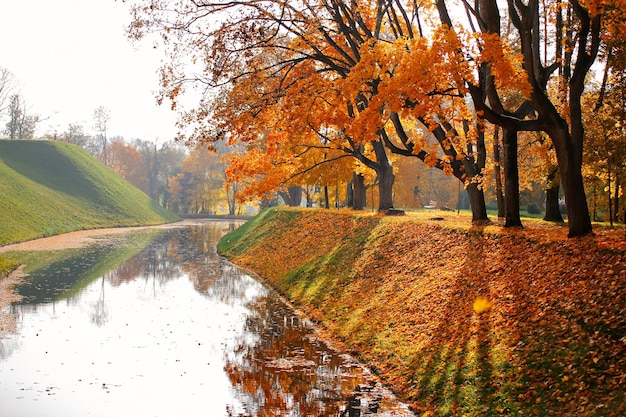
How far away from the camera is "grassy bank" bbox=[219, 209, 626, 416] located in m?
9.73

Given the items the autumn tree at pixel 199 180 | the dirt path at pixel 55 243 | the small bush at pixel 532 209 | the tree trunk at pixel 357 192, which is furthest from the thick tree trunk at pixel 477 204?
the autumn tree at pixel 199 180

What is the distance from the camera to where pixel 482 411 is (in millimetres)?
9961

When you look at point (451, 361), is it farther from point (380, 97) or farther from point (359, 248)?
point (359, 248)

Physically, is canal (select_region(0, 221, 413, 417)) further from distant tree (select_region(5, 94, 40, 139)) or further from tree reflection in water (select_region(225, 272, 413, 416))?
distant tree (select_region(5, 94, 40, 139))

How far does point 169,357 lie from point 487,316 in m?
7.13

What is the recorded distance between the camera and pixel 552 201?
25.5m

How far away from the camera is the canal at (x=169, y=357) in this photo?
11.0m

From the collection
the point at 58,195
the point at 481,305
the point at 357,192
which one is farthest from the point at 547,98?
the point at 58,195

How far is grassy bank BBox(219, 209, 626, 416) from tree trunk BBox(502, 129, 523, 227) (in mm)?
986

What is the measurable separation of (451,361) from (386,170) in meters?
20.3

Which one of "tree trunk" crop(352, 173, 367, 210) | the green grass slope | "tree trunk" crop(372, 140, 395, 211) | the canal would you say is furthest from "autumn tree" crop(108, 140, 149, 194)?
the canal

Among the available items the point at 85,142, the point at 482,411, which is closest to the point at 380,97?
the point at 482,411

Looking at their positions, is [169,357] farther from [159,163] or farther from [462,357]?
[159,163]

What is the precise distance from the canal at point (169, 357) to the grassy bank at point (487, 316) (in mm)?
1005
